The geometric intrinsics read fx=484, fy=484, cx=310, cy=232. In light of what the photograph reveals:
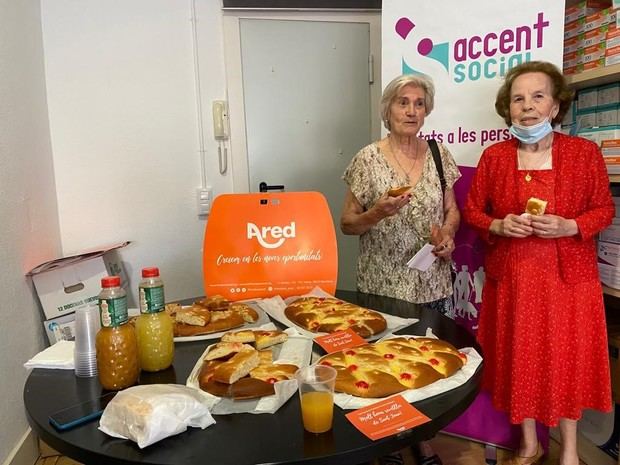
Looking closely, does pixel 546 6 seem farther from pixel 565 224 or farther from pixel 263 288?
pixel 263 288

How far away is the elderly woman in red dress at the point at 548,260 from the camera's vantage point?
1.74 m

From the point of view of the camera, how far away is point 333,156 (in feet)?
9.77

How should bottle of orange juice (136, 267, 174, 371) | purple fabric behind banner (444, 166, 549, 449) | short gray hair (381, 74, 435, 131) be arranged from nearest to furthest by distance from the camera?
bottle of orange juice (136, 267, 174, 371), short gray hair (381, 74, 435, 131), purple fabric behind banner (444, 166, 549, 449)

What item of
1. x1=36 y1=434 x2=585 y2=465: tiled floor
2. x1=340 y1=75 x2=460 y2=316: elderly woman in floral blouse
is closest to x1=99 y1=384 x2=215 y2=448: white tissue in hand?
x1=340 y1=75 x2=460 y2=316: elderly woman in floral blouse

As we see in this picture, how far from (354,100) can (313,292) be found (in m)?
1.63

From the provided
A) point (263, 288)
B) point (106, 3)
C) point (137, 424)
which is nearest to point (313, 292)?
point (263, 288)

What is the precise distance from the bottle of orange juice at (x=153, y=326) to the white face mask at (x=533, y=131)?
1.37 meters

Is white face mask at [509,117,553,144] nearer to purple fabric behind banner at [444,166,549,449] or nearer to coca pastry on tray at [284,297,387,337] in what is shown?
purple fabric behind banner at [444,166,549,449]

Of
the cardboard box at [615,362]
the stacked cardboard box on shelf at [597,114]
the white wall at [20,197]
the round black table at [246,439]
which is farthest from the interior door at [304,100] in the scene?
the round black table at [246,439]

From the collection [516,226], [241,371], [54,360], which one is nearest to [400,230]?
[516,226]

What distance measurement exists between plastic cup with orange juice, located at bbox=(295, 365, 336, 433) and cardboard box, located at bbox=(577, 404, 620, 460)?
5.72ft

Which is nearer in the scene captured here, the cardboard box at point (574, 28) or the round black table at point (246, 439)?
the round black table at point (246, 439)

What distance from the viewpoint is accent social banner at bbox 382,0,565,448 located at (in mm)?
2117

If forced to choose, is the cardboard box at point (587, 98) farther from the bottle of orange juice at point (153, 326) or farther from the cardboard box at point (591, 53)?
the bottle of orange juice at point (153, 326)
